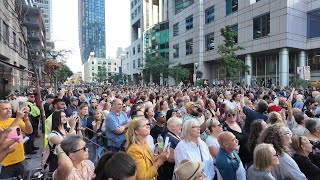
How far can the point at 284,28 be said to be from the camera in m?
29.6

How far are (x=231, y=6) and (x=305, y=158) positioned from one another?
3697 centimetres

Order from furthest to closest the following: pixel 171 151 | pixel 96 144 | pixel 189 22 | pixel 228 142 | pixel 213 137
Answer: pixel 189 22
pixel 96 144
pixel 213 137
pixel 171 151
pixel 228 142

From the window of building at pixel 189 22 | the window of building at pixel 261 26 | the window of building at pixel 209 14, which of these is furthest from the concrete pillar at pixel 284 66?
the window of building at pixel 189 22

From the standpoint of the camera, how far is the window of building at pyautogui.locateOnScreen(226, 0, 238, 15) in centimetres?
3712

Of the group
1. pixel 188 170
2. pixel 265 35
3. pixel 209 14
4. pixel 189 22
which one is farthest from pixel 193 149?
pixel 189 22

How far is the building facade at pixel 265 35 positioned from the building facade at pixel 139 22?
21989 millimetres

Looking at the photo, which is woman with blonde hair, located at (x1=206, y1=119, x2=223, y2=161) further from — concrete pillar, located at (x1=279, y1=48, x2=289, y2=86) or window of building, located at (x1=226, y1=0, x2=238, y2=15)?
window of building, located at (x1=226, y1=0, x2=238, y2=15)

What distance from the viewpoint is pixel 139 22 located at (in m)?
79.6

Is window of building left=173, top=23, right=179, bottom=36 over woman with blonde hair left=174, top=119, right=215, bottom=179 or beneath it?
over

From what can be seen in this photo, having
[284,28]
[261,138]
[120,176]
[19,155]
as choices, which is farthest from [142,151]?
[284,28]

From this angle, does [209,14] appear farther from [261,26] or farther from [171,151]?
[171,151]

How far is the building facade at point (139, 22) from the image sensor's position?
228ft

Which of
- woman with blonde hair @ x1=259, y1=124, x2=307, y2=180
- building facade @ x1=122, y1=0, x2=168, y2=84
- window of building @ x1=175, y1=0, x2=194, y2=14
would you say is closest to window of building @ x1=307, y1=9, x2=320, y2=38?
window of building @ x1=175, y1=0, x2=194, y2=14

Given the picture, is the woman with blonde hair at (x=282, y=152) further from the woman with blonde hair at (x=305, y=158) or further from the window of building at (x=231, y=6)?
the window of building at (x=231, y=6)
